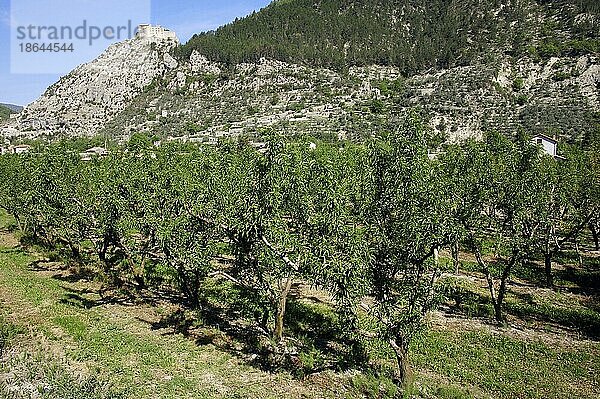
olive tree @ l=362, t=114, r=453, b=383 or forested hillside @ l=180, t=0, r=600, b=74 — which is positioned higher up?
forested hillside @ l=180, t=0, r=600, b=74

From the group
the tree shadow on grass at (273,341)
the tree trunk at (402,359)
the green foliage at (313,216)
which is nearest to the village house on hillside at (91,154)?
the green foliage at (313,216)

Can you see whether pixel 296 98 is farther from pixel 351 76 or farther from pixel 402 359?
pixel 402 359

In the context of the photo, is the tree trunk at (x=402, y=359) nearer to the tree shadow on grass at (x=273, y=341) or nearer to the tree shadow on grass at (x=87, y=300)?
the tree shadow on grass at (x=273, y=341)

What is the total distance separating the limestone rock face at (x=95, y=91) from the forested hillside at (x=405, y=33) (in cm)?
1432

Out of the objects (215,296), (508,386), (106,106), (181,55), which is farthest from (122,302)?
(181,55)

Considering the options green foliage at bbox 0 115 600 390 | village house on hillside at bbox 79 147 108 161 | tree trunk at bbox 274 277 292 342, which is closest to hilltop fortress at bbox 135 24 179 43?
village house on hillside at bbox 79 147 108 161

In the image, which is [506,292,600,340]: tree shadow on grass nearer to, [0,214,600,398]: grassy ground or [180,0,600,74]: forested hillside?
[0,214,600,398]: grassy ground

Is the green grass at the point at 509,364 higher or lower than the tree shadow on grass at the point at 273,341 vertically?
higher

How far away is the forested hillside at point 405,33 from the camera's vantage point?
369 feet

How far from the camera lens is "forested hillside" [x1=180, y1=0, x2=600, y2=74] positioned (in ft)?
369

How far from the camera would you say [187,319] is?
2103 centimetres

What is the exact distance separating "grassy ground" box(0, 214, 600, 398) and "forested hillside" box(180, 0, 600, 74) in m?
98.2

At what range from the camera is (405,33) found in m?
147

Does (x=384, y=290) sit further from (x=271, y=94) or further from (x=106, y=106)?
(x=106, y=106)
